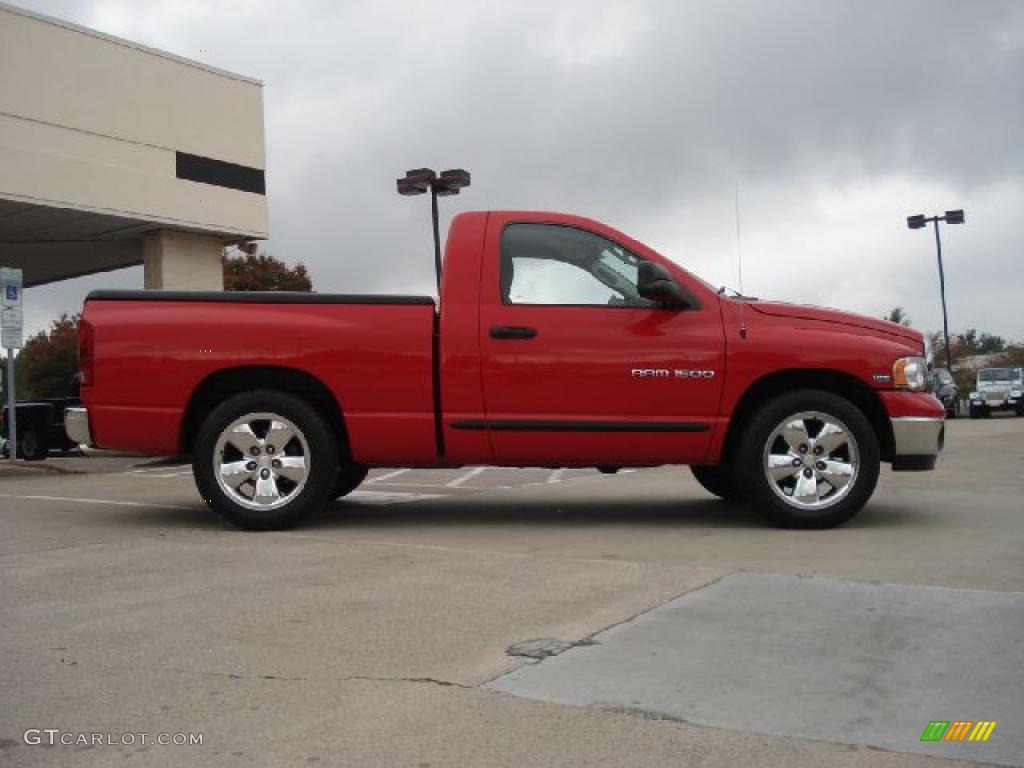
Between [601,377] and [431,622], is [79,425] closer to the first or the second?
[601,377]

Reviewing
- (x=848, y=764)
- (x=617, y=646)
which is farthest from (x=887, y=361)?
(x=848, y=764)

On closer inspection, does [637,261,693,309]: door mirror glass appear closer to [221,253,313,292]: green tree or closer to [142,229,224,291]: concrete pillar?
[142,229,224,291]: concrete pillar

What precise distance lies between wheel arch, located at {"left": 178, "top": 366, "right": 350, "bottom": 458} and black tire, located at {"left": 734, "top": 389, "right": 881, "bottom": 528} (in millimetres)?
2679

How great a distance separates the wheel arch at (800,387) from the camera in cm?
680

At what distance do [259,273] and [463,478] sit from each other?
35573mm

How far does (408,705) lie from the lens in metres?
3.27

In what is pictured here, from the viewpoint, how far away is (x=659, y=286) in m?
6.49

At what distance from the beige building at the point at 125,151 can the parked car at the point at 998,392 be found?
23.7 meters

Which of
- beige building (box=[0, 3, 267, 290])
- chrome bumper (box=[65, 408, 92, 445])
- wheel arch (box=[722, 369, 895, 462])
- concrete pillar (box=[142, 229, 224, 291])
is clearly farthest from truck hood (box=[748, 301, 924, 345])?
concrete pillar (box=[142, 229, 224, 291])

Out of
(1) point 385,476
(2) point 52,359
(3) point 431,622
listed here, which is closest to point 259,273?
(2) point 52,359

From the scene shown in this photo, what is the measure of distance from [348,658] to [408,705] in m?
0.58

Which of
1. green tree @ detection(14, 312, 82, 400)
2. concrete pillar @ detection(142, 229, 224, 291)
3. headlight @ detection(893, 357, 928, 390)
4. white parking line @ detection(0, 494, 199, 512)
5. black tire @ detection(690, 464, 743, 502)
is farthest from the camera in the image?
green tree @ detection(14, 312, 82, 400)

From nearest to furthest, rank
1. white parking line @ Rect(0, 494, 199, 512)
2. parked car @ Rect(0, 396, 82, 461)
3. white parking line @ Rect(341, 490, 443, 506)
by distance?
white parking line @ Rect(0, 494, 199, 512)
white parking line @ Rect(341, 490, 443, 506)
parked car @ Rect(0, 396, 82, 461)

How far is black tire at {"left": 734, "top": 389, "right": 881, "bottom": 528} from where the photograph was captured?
6.62 m
